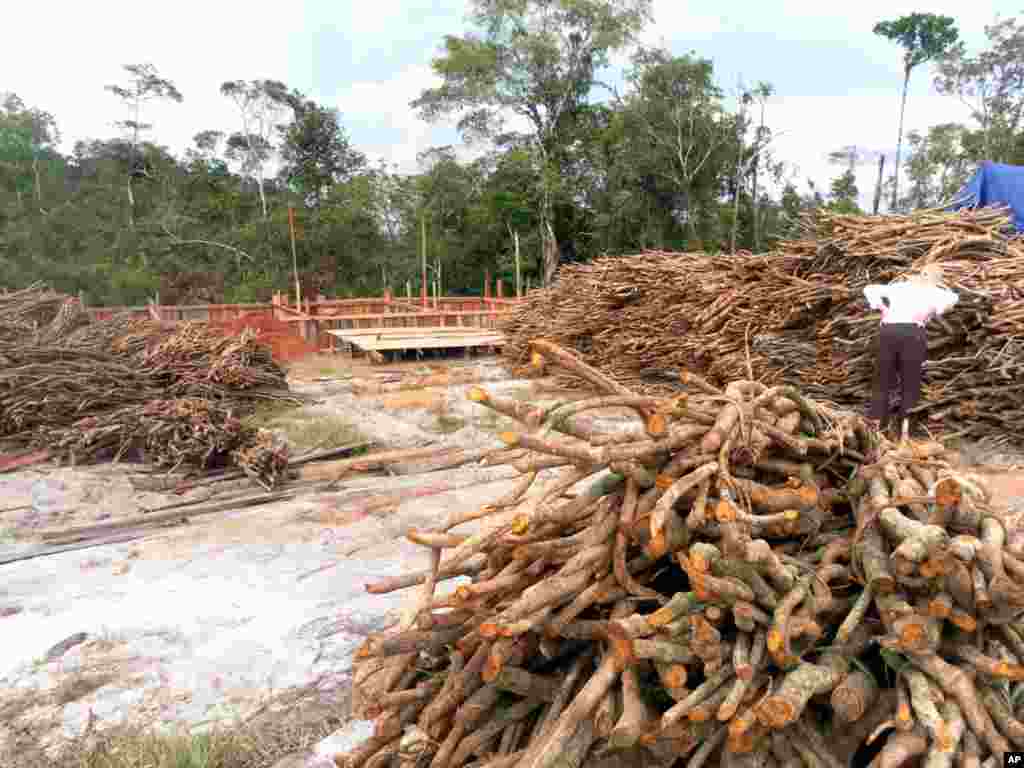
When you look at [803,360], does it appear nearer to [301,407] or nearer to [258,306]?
[301,407]

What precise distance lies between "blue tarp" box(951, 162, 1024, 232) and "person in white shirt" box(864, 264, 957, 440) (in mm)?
2831

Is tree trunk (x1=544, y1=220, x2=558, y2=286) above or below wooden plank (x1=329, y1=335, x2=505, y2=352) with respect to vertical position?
above

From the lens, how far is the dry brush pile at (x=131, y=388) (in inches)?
264

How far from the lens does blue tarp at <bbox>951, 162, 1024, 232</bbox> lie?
7840 millimetres

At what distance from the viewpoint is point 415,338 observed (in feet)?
44.7

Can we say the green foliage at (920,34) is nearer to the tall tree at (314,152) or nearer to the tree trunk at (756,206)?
the tree trunk at (756,206)

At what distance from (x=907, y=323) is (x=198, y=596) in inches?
219

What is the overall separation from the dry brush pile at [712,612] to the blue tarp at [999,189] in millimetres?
7359

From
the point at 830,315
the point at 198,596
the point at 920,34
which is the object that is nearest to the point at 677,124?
the point at 920,34

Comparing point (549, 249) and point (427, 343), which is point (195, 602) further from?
point (549, 249)

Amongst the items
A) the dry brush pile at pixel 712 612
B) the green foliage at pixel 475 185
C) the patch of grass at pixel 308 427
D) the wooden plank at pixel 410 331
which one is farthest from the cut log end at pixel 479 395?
the green foliage at pixel 475 185

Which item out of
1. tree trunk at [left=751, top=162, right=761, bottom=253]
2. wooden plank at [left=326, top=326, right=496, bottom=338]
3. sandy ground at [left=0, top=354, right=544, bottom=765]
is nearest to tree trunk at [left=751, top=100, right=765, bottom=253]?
tree trunk at [left=751, top=162, right=761, bottom=253]

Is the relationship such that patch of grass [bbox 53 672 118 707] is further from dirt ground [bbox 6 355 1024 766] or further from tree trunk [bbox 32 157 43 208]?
tree trunk [bbox 32 157 43 208]

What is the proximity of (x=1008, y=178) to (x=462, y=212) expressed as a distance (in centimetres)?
2293
